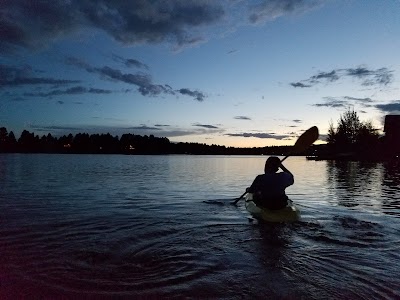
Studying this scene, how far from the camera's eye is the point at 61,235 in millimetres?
9125

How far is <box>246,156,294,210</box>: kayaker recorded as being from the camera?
10602 millimetres

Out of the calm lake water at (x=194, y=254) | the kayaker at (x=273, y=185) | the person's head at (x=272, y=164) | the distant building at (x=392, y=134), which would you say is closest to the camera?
the calm lake water at (x=194, y=254)

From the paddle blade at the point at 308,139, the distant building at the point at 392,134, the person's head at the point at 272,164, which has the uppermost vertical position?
the distant building at the point at 392,134

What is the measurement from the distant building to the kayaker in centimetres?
6264

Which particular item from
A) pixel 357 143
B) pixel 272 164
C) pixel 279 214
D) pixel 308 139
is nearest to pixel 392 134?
pixel 357 143

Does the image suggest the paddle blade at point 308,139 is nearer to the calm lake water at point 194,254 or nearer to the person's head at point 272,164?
the calm lake water at point 194,254

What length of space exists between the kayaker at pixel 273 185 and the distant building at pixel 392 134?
62.6m

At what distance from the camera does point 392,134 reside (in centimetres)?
6394

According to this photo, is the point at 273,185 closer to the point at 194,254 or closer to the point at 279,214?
the point at 279,214

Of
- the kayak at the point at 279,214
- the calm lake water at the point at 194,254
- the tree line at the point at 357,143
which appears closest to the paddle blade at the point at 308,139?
the calm lake water at the point at 194,254

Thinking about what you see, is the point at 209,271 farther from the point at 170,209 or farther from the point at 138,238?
the point at 170,209

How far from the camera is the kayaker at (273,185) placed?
34.8 feet

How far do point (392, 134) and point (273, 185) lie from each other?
210 ft

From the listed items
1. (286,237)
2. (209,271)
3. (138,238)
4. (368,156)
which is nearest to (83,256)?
(138,238)
